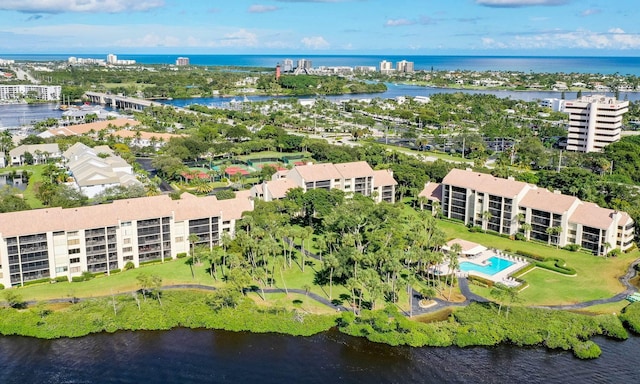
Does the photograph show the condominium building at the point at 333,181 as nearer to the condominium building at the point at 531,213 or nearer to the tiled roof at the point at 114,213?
the tiled roof at the point at 114,213

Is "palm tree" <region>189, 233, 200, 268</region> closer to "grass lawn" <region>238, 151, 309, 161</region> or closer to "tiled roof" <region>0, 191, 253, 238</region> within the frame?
"tiled roof" <region>0, 191, 253, 238</region>

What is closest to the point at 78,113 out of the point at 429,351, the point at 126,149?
the point at 126,149

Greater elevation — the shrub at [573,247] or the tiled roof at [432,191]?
the tiled roof at [432,191]

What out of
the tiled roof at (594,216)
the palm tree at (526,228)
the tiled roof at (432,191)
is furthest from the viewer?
the tiled roof at (432,191)

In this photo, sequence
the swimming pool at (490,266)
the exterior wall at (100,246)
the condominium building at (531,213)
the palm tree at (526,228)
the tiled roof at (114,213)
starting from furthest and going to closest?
the palm tree at (526,228) < the condominium building at (531,213) < the swimming pool at (490,266) < the tiled roof at (114,213) < the exterior wall at (100,246)

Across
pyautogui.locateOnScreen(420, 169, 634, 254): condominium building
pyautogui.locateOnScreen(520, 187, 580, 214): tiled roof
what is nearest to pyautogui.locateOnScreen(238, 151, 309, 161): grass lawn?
pyautogui.locateOnScreen(420, 169, 634, 254): condominium building

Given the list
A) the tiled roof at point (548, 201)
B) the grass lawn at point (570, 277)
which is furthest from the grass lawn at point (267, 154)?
the tiled roof at point (548, 201)

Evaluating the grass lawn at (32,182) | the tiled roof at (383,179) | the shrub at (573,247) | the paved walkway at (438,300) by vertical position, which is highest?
the tiled roof at (383,179)
